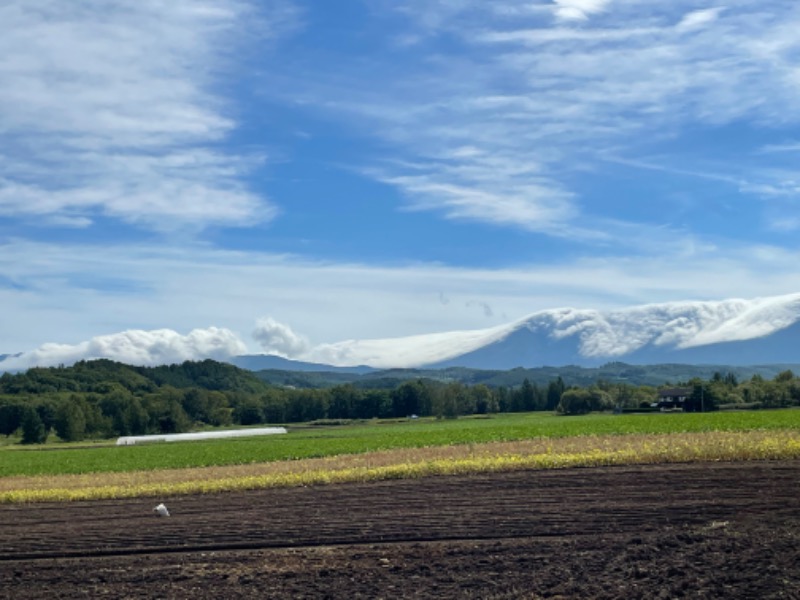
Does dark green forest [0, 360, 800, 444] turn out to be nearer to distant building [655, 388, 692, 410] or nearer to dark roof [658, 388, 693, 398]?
dark roof [658, 388, 693, 398]

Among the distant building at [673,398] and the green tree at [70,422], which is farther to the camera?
the distant building at [673,398]

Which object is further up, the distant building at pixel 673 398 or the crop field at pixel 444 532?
the crop field at pixel 444 532

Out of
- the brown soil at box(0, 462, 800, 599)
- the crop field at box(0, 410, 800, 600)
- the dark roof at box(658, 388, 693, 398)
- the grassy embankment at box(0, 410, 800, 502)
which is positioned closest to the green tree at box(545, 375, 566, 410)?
the dark roof at box(658, 388, 693, 398)

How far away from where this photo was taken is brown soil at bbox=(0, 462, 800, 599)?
44.9 feet

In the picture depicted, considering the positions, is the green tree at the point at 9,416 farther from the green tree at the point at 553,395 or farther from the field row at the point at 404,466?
the field row at the point at 404,466

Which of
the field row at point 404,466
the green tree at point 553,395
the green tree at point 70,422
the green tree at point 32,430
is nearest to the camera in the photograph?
the field row at point 404,466

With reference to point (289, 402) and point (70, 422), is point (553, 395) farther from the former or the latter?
point (70, 422)

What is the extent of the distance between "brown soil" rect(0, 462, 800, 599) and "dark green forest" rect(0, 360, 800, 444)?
91.8 m

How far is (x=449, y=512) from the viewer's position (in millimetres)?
21281

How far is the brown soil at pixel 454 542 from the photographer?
1370 centimetres

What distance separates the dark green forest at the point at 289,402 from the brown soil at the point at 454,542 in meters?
91.8

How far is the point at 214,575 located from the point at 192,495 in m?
15.6

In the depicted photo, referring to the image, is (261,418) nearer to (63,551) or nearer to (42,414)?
(42,414)

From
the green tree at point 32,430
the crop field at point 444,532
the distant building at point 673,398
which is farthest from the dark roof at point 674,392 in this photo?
the crop field at point 444,532
